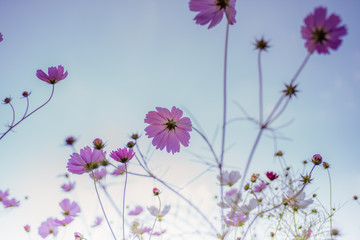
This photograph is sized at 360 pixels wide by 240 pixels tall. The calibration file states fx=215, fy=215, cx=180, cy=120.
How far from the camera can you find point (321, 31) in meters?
0.43

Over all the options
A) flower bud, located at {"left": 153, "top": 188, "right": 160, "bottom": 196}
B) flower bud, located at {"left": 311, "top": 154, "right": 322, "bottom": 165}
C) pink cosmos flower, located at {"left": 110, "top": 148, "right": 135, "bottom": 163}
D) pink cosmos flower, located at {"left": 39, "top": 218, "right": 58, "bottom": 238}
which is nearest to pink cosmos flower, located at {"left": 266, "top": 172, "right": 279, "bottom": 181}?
flower bud, located at {"left": 311, "top": 154, "right": 322, "bottom": 165}

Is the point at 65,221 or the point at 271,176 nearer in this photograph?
the point at 271,176

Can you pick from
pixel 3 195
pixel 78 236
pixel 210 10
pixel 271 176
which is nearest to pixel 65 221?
pixel 78 236

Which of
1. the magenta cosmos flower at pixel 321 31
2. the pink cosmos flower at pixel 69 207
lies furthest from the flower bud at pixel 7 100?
the magenta cosmos flower at pixel 321 31

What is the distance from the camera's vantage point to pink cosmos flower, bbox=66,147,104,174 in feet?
2.91

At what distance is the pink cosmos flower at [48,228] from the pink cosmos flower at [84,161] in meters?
1.29

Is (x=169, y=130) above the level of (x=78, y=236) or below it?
above

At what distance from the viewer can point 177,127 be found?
0.84m

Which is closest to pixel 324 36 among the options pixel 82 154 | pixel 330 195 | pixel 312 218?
pixel 82 154

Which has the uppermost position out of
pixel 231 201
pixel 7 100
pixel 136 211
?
pixel 7 100

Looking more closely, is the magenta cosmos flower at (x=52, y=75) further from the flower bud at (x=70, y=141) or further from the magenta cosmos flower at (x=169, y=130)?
the magenta cosmos flower at (x=169, y=130)

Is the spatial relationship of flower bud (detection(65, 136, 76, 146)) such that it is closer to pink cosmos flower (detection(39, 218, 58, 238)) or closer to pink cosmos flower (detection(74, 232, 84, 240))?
pink cosmos flower (detection(74, 232, 84, 240))

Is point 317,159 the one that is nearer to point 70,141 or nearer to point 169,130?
point 169,130

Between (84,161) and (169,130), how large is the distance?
39 cm
